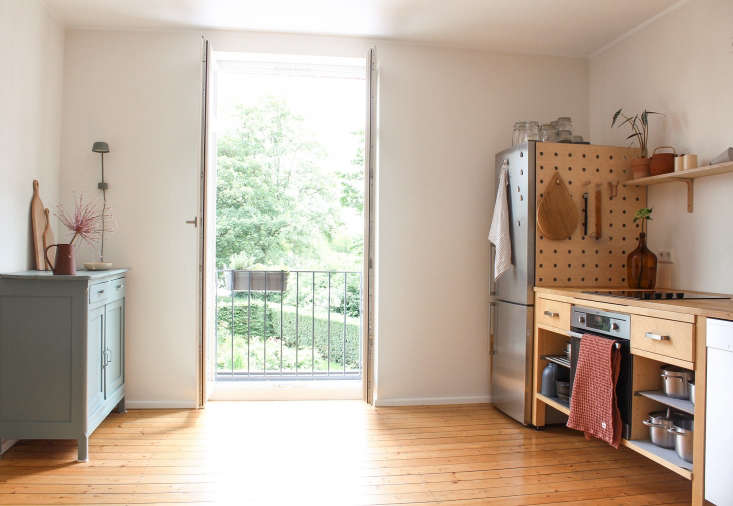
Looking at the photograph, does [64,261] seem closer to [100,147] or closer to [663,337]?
[100,147]

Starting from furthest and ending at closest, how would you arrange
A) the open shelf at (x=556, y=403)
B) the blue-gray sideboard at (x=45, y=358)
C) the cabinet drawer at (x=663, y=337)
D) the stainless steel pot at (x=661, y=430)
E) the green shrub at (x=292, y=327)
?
the green shrub at (x=292, y=327), the open shelf at (x=556, y=403), the blue-gray sideboard at (x=45, y=358), the stainless steel pot at (x=661, y=430), the cabinet drawer at (x=663, y=337)

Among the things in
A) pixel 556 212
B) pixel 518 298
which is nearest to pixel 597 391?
pixel 518 298

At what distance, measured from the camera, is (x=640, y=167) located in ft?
9.56

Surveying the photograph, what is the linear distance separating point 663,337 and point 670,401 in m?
0.30

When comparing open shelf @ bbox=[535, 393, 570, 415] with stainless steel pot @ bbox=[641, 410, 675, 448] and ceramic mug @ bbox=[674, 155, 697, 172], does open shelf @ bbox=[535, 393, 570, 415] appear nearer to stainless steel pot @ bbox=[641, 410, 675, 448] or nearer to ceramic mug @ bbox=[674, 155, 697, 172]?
stainless steel pot @ bbox=[641, 410, 675, 448]

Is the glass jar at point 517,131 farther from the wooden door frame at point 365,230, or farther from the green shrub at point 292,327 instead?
the green shrub at point 292,327

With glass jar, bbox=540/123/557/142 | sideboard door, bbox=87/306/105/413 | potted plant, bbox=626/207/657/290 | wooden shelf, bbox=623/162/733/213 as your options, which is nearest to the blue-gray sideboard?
sideboard door, bbox=87/306/105/413

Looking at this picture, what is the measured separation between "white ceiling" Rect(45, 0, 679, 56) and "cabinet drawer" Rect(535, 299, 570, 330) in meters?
1.84

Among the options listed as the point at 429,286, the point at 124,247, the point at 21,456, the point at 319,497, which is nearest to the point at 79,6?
the point at 124,247

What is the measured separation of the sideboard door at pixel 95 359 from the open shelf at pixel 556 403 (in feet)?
8.50

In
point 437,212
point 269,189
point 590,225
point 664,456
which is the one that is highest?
point 269,189

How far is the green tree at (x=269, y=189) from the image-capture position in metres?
4.45

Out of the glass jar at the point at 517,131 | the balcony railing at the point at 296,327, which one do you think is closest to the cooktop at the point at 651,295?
the glass jar at the point at 517,131

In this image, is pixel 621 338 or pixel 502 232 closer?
pixel 621 338
